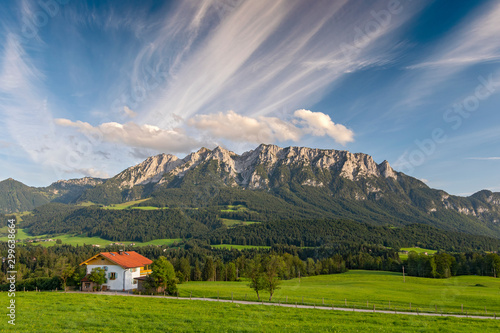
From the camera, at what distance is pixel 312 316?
30.6m

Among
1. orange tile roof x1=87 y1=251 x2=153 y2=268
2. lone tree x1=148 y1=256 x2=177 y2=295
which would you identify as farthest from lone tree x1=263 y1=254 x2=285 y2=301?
orange tile roof x1=87 y1=251 x2=153 y2=268

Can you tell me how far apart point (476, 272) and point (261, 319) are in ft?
411

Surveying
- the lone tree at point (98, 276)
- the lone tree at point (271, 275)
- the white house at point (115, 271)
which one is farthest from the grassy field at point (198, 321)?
the white house at point (115, 271)

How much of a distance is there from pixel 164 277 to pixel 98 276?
17892 millimetres

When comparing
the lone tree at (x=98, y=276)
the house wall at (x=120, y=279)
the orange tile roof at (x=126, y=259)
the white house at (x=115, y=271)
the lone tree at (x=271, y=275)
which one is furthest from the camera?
the orange tile roof at (x=126, y=259)

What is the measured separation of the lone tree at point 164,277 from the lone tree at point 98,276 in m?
14.2

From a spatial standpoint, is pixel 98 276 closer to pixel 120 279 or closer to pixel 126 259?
pixel 120 279

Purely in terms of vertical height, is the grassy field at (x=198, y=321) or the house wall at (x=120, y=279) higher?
the grassy field at (x=198, y=321)

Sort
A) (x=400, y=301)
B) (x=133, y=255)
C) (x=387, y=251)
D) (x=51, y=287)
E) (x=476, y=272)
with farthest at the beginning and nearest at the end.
A: (x=387, y=251) → (x=476, y=272) → (x=133, y=255) → (x=51, y=287) → (x=400, y=301)

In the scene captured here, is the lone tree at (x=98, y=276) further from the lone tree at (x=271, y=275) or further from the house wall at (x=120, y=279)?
the lone tree at (x=271, y=275)

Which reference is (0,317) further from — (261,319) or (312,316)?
(312,316)

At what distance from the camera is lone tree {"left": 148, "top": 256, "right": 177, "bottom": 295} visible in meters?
55.7

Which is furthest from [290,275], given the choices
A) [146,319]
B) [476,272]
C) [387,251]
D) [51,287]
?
[146,319]

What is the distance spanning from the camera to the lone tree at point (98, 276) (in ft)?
204
